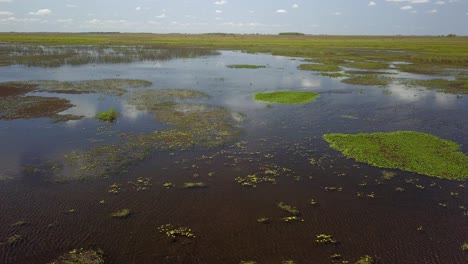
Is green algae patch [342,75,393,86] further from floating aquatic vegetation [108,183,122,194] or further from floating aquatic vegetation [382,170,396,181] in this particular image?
floating aquatic vegetation [108,183,122,194]

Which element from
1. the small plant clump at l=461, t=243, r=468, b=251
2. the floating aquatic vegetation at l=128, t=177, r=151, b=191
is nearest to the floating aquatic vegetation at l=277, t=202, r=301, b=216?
the small plant clump at l=461, t=243, r=468, b=251

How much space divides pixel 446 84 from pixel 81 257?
142ft

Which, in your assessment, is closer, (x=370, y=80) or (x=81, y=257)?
(x=81, y=257)

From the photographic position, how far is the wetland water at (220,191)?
34.9 ft

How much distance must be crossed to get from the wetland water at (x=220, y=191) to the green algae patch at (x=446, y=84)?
11.2 meters

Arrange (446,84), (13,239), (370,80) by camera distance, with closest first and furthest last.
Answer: (13,239) → (446,84) → (370,80)

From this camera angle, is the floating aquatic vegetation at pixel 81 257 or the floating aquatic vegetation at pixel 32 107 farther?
the floating aquatic vegetation at pixel 32 107

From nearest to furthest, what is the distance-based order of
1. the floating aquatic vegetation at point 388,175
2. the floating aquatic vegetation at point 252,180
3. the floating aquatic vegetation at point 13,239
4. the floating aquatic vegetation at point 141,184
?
the floating aquatic vegetation at point 13,239 < the floating aquatic vegetation at point 141,184 < the floating aquatic vegetation at point 252,180 < the floating aquatic vegetation at point 388,175

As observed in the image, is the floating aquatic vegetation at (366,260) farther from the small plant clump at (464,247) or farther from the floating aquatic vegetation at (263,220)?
the floating aquatic vegetation at (263,220)

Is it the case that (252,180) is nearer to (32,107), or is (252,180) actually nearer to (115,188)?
(115,188)

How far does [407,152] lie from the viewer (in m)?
18.1

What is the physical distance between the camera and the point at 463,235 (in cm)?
1134

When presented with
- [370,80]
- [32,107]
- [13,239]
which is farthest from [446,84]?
[13,239]

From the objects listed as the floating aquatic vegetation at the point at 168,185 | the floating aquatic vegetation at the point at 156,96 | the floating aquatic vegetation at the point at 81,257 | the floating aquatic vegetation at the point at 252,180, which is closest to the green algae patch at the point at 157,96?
the floating aquatic vegetation at the point at 156,96
